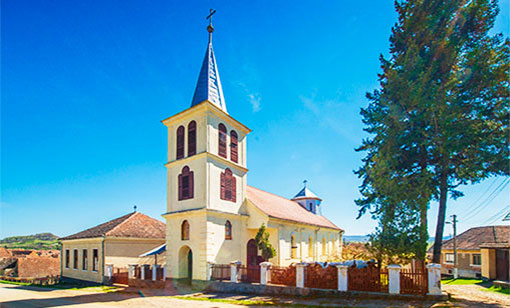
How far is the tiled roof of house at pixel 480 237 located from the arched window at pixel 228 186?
853 inches

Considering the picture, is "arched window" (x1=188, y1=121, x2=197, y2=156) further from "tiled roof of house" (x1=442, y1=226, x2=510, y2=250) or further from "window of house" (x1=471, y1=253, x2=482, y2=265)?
"window of house" (x1=471, y1=253, x2=482, y2=265)

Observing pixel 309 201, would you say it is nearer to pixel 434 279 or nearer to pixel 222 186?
pixel 222 186

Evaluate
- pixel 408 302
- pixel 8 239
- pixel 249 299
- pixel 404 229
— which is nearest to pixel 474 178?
pixel 404 229

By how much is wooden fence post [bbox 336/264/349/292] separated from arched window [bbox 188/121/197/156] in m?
11.2

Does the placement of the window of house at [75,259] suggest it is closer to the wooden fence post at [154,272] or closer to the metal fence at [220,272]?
the wooden fence post at [154,272]

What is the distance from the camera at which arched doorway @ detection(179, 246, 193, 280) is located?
19.8m

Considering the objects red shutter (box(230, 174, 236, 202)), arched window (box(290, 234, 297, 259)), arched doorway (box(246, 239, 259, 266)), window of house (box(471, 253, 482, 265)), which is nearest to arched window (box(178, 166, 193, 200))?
red shutter (box(230, 174, 236, 202))

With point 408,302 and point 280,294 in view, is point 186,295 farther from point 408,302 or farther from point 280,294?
point 408,302

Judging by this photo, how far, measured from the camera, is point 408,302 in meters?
12.9

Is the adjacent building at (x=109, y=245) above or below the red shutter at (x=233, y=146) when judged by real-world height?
below

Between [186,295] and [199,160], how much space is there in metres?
7.81

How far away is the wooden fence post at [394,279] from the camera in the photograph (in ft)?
44.5

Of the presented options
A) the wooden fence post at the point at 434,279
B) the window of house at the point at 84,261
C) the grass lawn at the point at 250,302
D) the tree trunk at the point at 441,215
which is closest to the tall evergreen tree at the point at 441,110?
the tree trunk at the point at 441,215

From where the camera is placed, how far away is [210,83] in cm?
2220
